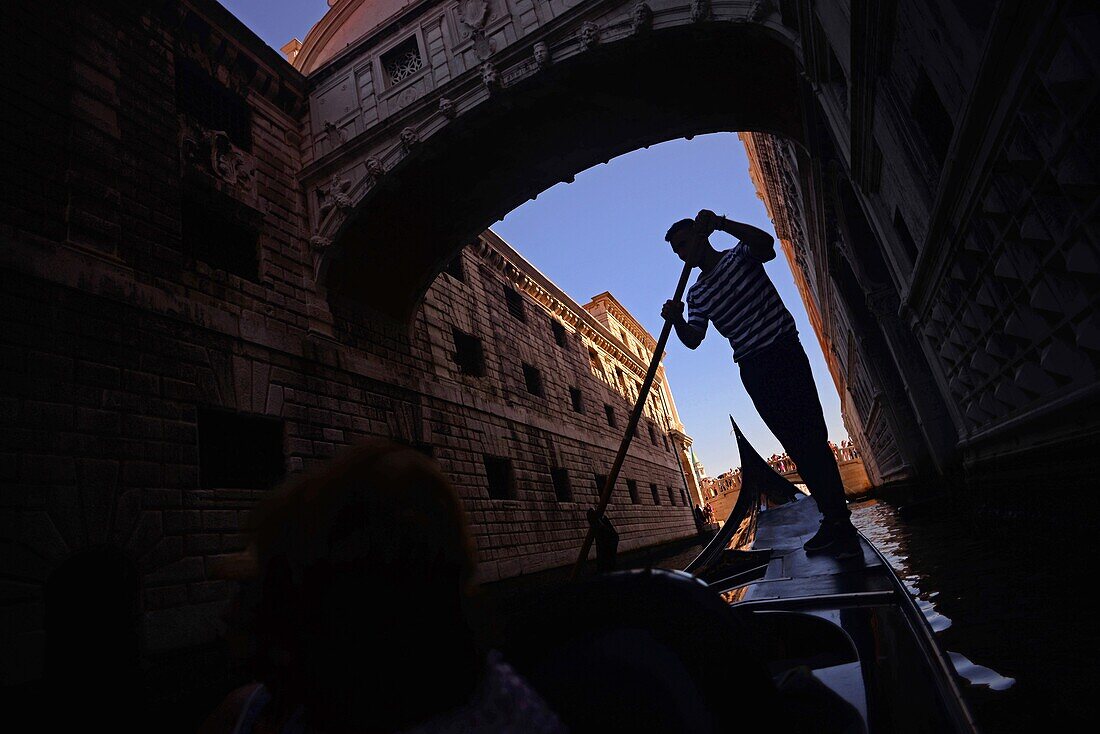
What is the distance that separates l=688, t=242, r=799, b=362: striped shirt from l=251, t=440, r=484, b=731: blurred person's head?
228cm

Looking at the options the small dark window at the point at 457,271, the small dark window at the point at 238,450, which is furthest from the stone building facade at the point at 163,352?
the small dark window at the point at 457,271

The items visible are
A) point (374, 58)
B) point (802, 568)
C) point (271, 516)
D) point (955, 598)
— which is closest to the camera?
point (271, 516)

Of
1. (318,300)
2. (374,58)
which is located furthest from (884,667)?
(374,58)

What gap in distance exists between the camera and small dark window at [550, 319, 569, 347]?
14059 millimetres

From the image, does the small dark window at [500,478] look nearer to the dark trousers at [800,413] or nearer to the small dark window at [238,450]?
the small dark window at [238,450]

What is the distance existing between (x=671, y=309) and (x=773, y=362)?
105 centimetres

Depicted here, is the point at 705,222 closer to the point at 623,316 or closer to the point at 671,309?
the point at 671,309

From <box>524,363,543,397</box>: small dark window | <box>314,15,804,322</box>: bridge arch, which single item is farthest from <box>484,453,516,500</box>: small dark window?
<box>314,15,804,322</box>: bridge arch

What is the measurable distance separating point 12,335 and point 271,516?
4.33 meters

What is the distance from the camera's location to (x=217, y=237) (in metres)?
5.84

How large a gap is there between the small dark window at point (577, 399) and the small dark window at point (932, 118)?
34.0 feet

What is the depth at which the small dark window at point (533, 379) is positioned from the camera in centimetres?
1165

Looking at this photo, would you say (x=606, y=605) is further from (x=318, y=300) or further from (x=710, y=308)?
(x=318, y=300)

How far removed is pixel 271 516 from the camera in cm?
91
